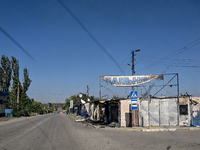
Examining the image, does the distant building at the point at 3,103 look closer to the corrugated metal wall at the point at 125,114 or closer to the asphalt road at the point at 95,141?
the corrugated metal wall at the point at 125,114

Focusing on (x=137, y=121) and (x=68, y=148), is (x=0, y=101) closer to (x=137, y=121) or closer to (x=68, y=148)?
(x=137, y=121)

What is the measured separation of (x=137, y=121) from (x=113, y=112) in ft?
14.8

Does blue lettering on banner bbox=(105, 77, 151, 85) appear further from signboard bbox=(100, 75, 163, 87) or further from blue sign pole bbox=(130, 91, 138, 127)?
blue sign pole bbox=(130, 91, 138, 127)

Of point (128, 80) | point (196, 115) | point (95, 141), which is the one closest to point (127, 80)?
point (128, 80)

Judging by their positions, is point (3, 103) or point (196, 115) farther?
point (3, 103)

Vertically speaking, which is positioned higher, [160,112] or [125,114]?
[160,112]

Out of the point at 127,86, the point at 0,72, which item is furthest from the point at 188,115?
the point at 0,72

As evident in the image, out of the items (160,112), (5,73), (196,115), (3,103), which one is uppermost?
(5,73)

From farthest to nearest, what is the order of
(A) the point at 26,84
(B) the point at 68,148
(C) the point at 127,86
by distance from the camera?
(A) the point at 26,84 → (C) the point at 127,86 → (B) the point at 68,148

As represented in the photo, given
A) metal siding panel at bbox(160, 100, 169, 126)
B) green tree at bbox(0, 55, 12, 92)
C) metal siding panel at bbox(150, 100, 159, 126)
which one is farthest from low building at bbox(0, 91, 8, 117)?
metal siding panel at bbox(160, 100, 169, 126)

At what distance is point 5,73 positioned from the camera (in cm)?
5122

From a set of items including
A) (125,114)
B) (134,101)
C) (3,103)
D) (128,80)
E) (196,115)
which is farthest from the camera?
(3,103)

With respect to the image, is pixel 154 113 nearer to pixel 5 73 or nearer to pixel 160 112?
pixel 160 112

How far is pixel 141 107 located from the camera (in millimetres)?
20359
